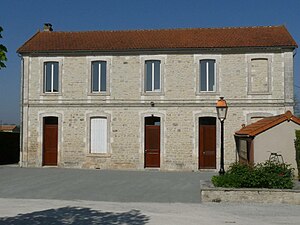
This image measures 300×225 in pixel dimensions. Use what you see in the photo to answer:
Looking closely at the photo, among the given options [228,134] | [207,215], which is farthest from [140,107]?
[207,215]

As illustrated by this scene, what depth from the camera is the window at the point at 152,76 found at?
64.5 ft

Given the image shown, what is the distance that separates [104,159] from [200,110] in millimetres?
5108

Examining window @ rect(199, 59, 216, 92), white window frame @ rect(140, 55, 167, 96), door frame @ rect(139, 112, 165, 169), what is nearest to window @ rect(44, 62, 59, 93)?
white window frame @ rect(140, 55, 167, 96)

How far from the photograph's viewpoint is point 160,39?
20.2 m

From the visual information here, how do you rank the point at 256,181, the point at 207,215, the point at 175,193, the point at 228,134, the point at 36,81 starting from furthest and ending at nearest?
the point at 36,81 < the point at 228,134 < the point at 175,193 < the point at 256,181 < the point at 207,215

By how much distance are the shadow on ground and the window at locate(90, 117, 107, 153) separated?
10.2 metres

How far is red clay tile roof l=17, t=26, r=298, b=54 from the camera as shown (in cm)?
1922

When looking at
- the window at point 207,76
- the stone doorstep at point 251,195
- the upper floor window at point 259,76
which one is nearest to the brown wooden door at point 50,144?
the window at point 207,76

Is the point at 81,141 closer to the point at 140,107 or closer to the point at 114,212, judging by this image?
the point at 140,107

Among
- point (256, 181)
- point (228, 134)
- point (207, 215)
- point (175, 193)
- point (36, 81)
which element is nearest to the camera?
point (207, 215)

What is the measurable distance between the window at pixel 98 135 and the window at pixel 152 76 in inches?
106

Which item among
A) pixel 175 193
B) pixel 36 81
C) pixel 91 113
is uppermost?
pixel 36 81

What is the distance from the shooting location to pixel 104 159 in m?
19.7

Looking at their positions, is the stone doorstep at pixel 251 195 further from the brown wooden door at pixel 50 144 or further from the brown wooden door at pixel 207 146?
the brown wooden door at pixel 50 144
